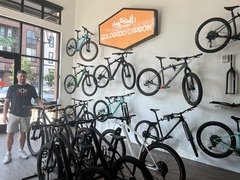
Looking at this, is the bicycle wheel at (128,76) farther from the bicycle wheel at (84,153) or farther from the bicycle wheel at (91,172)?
the bicycle wheel at (91,172)

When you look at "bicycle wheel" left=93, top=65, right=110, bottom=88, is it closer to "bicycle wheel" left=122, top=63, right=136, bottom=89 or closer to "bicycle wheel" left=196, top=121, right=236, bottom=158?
"bicycle wheel" left=122, top=63, right=136, bottom=89

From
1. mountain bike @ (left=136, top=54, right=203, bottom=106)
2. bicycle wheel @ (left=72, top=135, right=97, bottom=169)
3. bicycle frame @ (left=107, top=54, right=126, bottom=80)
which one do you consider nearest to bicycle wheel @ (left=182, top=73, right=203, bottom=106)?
mountain bike @ (left=136, top=54, right=203, bottom=106)

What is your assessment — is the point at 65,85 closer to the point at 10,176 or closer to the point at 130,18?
the point at 130,18

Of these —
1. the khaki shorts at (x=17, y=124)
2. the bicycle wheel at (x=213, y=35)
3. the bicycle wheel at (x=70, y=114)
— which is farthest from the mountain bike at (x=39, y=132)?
the bicycle wheel at (x=213, y=35)

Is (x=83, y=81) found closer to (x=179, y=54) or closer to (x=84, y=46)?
(x=84, y=46)

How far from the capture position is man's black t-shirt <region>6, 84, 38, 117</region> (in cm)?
350

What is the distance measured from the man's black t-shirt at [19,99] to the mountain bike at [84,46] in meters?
3.01

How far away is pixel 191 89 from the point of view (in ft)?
12.9

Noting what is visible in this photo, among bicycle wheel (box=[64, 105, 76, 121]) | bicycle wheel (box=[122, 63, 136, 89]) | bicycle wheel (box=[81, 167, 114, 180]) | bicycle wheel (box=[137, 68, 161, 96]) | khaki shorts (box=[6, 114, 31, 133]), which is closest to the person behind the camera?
bicycle wheel (box=[81, 167, 114, 180])

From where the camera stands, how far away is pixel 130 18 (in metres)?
5.25

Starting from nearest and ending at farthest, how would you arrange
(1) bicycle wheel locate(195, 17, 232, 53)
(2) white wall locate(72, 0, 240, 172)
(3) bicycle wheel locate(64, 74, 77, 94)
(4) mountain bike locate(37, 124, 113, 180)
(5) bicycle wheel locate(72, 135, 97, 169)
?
(4) mountain bike locate(37, 124, 113, 180) → (5) bicycle wheel locate(72, 135, 97, 169) → (1) bicycle wheel locate(195, 17, 232, 53) → (2) white wall locate(72, 0, 240, 172) → (3) bicycle wheel locate(64, 74, 77, 94)

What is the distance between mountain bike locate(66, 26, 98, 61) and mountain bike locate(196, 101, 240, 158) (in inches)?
159

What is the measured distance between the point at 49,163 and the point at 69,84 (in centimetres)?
457

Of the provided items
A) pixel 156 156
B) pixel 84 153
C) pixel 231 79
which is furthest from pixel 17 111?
pixel 231 79
